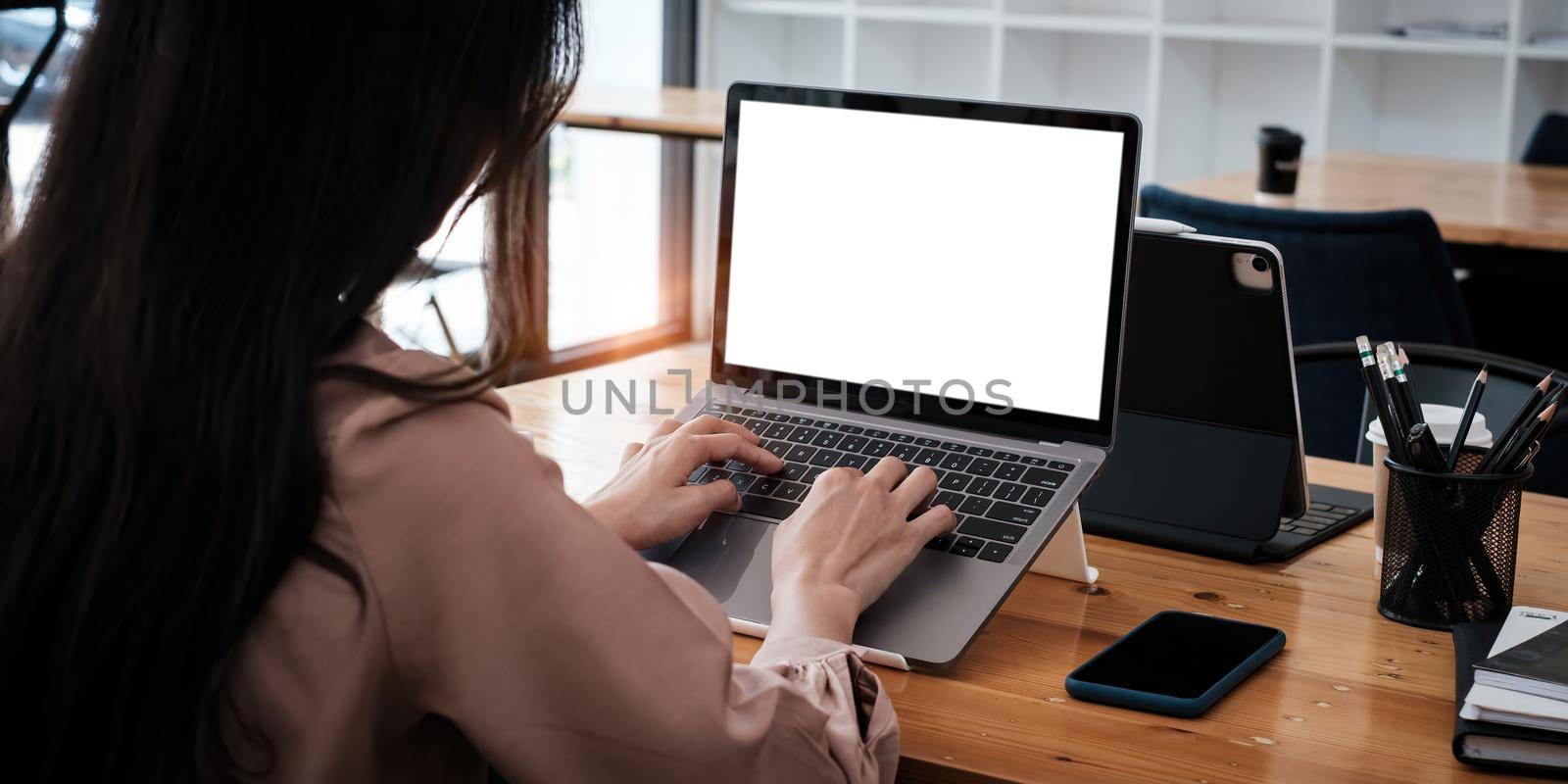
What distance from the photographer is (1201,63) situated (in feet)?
14.3

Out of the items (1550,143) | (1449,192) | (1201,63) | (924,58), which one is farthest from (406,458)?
(924,58)

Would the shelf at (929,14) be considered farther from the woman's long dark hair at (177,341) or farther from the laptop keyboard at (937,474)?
the woman's long dark hair at (177,341)

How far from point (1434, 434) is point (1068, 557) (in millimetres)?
265

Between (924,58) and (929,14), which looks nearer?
(929,14)

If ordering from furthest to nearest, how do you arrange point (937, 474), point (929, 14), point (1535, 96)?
point (929, 14) → point (1535, 96) → point (937, 474)

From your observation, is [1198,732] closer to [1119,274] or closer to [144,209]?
[1119,274]

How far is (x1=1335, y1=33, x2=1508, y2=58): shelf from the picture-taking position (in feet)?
12.2

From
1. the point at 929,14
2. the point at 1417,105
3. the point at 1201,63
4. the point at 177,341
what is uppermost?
the point at 929,14

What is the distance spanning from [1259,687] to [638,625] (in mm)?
448

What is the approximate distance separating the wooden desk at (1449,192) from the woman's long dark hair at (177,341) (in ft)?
7.16

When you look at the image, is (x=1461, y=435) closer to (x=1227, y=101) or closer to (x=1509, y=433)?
(x=1509, y=433)

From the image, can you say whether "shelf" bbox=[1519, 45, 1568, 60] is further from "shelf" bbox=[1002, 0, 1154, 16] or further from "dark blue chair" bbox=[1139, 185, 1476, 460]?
"dark blue chair" bbox=[1139, 185, 1476, 460]

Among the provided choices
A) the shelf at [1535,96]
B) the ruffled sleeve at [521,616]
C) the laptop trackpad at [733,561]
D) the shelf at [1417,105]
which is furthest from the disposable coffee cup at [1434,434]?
the shelf at [1417,105]

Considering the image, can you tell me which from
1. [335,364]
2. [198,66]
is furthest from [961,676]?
[198,66]
